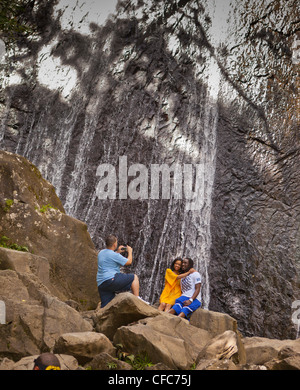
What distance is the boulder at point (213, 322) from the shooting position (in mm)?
6559

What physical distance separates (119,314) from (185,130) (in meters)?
11.3

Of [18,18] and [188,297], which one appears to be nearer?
[188,297]

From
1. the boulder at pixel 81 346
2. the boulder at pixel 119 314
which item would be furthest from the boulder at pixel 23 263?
the boulder at pixel 81 346

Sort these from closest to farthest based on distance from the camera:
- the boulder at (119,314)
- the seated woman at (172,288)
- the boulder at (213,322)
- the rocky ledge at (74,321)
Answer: the rocky ledge at (74,321) → the boulder at (119,314) → the boulder at (213,322) → the seated woman at (172,288)

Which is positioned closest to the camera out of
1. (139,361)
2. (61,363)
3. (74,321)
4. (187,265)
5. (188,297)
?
(61,363)

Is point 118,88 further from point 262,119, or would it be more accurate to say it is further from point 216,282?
point 216,282

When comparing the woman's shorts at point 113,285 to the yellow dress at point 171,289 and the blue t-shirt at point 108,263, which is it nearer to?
the blue t-shirt at point 108,263

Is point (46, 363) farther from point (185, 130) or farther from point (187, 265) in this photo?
point (185, 130)

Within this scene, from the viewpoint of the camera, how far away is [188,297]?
8.00 meters

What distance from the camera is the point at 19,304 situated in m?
5.50

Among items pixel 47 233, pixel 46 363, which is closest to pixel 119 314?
pixel 46 363

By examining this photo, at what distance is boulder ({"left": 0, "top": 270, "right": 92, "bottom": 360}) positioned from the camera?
16.9 feet

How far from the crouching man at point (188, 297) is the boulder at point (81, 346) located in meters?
2.79
